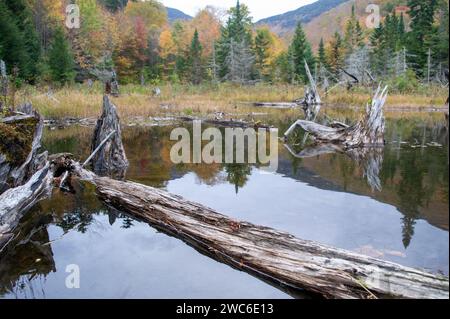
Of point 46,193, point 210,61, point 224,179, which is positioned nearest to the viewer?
point 46,193


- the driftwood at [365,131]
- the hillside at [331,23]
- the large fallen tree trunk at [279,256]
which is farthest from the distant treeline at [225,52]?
the hillside at [331,23]

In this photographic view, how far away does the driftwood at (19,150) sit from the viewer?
6863 millimetres

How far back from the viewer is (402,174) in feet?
31.5

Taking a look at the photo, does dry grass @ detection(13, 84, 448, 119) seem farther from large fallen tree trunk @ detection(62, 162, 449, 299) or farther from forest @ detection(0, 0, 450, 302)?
large fallen tree trunk @ detection(62, 162, 449, 299)

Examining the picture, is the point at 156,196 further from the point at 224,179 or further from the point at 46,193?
the point at 224,179

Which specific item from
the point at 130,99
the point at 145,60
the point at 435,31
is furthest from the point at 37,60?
the point at 435,31

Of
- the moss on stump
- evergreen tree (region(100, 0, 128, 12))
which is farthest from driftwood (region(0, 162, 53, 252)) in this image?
evergreen tree (region(100, 0, 128, 12))

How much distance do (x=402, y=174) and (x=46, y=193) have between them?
7.53 m

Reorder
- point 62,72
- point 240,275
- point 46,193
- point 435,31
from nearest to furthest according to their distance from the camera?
1. point 240,275
2. point 46,193
3. point 62,72
4. point 435,31

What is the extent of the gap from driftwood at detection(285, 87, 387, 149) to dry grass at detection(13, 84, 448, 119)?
35.1 feet

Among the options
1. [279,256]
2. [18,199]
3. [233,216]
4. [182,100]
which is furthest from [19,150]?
[182,100]

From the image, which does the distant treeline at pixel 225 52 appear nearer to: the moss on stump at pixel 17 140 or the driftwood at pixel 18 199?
the moss on stump at pixel 17 140

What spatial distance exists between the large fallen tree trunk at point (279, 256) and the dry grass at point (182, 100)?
12923 mm
